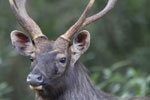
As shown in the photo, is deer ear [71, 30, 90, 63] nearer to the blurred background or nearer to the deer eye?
the deer eye

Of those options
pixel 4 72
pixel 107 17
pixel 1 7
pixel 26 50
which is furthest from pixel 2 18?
pixel 26 50

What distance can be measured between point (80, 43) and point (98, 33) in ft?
24.5

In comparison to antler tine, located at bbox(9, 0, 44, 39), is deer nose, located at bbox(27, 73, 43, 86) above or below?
below

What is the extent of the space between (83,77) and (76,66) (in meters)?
0.22

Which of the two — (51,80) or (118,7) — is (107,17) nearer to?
(118,7)

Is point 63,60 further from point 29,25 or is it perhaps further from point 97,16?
point 97,16

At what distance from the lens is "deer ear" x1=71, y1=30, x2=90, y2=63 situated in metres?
10.6

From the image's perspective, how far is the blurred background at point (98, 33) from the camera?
1764 centimetres

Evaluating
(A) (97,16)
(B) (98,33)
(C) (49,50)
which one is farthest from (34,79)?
(B) (98,33)

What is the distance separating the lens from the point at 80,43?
10.7 m

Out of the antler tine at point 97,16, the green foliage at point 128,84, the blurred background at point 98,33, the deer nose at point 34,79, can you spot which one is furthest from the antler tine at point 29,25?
the blurred background at point 98,33

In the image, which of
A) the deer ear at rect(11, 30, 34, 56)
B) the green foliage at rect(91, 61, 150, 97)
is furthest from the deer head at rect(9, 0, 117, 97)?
the green foliage at rect(91, 61, 150, 97)

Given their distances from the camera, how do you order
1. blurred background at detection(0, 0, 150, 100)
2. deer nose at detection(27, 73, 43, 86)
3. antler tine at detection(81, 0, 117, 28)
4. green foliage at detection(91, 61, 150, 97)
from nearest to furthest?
deer nose at detection(27, 73, 43, 86), antler tine at detection(81, 0, 117, 28), green foliage at detection(91, 61, 150, 97), blurred background at detection(0, 0, 150, 100)

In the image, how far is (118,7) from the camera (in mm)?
18031
